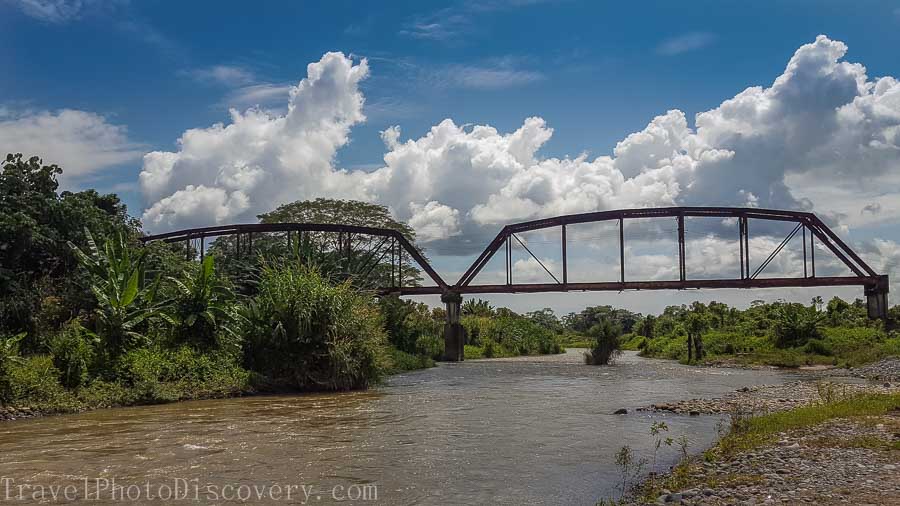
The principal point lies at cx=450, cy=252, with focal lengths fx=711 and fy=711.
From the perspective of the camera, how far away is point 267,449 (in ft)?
46.2

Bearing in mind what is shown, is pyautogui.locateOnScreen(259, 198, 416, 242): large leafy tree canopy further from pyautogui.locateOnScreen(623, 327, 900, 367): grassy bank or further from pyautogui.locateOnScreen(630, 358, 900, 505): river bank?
pyautogui.locateOnScreen(630, 358, 900, 505): river bank

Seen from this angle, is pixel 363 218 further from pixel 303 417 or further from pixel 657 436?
pixel 657 436

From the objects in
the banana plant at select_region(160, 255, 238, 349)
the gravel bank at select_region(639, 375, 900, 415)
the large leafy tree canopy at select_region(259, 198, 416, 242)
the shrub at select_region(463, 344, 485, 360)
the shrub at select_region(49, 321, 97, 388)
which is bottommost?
the shrub at select_region(463, 344, 485, 360)

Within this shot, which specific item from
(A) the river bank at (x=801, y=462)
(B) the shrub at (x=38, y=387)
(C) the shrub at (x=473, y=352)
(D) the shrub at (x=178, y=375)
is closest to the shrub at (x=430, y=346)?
(C) the shrub at (x=473, y=352)

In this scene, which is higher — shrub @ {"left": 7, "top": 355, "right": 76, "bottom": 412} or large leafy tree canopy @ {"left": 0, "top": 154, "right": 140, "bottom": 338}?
large leafy tree canopy @ {"left": 0, "top": 154, "right": 140, "bottom": 338}

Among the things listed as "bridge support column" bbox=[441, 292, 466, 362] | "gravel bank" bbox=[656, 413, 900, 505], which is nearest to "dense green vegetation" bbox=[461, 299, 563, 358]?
"bridge support column" bbox=[441, 292, 466, 362]

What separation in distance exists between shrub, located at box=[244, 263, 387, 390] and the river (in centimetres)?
180

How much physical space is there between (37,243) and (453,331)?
30.7 meters

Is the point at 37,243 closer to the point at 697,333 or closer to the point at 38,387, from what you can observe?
the point at 38,387

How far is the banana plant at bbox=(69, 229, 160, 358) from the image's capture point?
22.5 m

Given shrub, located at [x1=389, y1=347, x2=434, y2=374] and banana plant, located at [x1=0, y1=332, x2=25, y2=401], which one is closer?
banana plant, located at [x1=0, y1=332, x2=25, y2=401]

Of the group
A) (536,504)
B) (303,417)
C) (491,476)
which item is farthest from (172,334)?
(536,504)

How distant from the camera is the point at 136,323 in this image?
23.4 m

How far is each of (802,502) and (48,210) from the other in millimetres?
28948
